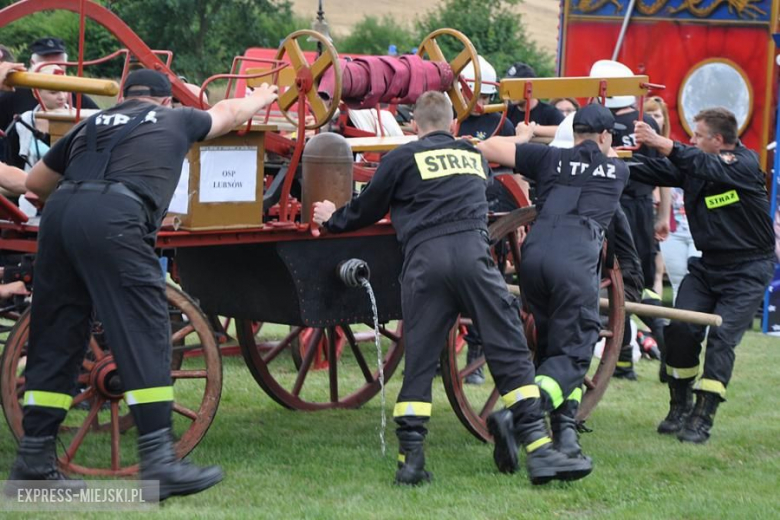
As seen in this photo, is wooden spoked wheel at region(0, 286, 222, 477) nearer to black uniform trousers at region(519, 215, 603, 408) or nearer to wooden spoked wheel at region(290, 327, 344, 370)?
black uniform trousers at region(519, 215, 603, 408)

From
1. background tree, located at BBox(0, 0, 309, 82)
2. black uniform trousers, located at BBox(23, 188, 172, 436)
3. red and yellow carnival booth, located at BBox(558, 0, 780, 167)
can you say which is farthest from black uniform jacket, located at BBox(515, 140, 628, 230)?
background tree, located at BBox(0, 0, 309, 82)

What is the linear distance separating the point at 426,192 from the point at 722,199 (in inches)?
72.6

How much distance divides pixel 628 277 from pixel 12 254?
3231 millimetres

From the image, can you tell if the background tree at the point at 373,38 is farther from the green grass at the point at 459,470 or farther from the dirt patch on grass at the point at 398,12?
the green grass at the point at 459,470

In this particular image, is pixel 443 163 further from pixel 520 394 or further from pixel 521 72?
pixel 521 72

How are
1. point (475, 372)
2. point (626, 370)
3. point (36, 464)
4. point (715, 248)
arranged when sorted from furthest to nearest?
point (626, 370) < point (475, 372) < point (715, 248) < point (36, 464)

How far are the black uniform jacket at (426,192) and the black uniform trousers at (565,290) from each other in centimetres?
46

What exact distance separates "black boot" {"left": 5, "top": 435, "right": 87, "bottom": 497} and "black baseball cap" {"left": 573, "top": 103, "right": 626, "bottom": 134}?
271 centimetres

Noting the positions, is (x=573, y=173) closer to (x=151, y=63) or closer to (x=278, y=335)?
(x=151, y=63)

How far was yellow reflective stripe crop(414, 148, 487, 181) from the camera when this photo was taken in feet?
17.2

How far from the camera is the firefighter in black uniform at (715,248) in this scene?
624cm

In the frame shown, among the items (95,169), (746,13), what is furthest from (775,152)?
(95,169)

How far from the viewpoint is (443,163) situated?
5266mm

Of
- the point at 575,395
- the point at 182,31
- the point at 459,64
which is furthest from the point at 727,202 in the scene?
the point at 182,31
